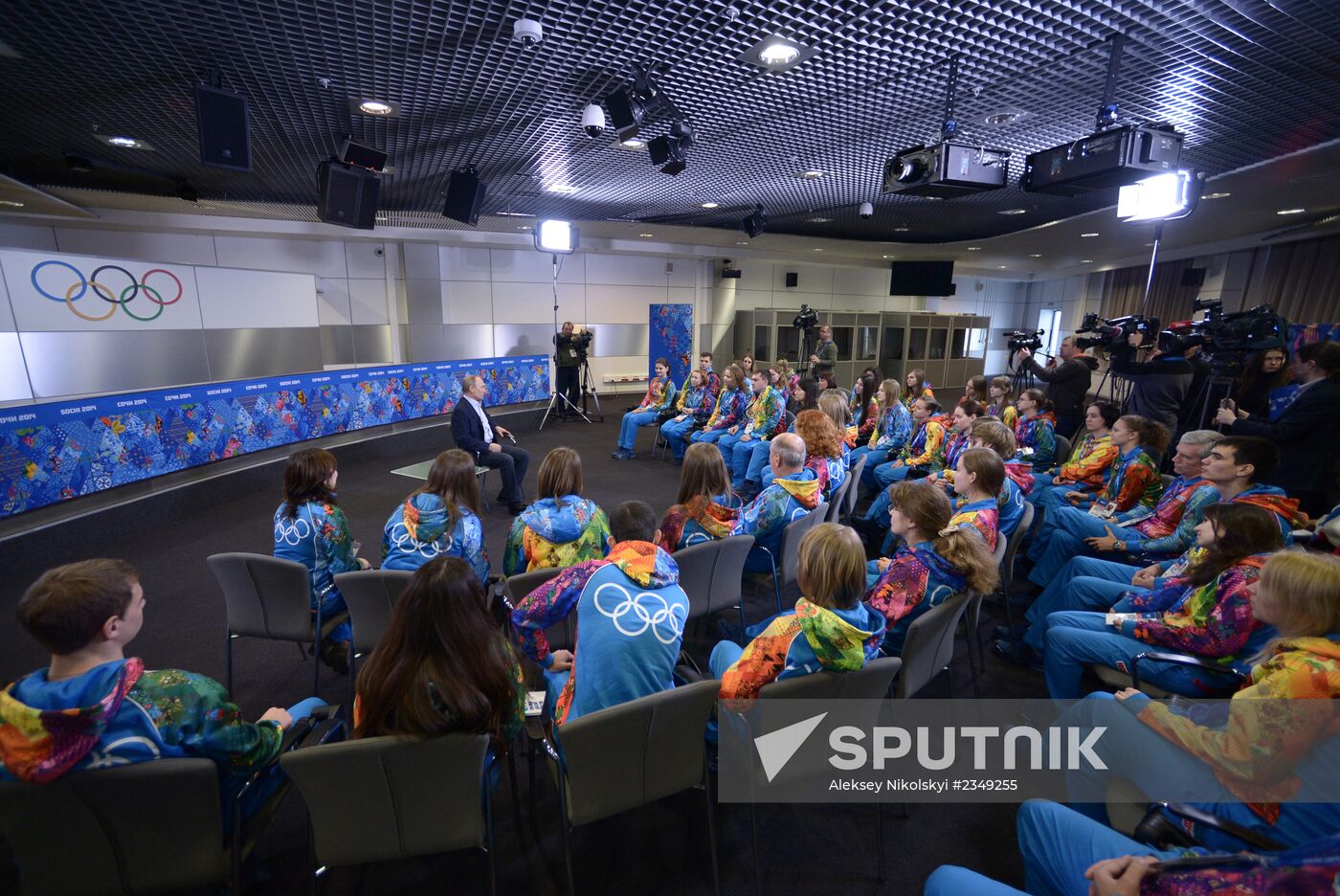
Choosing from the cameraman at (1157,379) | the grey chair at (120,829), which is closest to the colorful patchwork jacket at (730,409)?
the cameraman at (1157,379)

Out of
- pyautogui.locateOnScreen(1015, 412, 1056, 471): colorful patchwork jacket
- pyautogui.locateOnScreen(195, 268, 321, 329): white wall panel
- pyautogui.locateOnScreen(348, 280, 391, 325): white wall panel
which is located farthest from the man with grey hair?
pyautogui.locateOnScreen(348, 280, 391, 325): white wall panel

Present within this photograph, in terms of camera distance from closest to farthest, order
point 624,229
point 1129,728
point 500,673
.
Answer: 1. point 500,673
2. point 1129,728
3. point 624,229

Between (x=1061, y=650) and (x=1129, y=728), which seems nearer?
(x=1129, y=728)

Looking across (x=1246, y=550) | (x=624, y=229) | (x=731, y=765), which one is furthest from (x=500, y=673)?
(x=624, y=229)

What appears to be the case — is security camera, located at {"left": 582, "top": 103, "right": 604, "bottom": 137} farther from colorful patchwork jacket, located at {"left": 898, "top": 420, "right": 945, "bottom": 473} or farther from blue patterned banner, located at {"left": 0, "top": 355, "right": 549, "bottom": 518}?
blue patterned banner, located at {"left": 0, "top": 355, "right": 549, "bottom": 518}

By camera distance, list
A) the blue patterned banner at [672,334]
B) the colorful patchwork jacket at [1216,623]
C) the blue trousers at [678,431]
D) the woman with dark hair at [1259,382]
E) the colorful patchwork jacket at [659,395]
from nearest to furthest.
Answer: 1. the colorful patchwork jacket at [1216,623]
2. the woman with dark hair at [1259,382]
3. the blue trousers at [678,431]
4. the colorful patchwork jacket at [659,395]
5. the blue patterned banner at [672,334]

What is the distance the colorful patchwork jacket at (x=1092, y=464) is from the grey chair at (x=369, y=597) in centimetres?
436

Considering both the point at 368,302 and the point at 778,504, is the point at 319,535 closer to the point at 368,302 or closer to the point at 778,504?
the point at 778,504

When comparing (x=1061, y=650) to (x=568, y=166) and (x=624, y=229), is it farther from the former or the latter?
(x=624, y=229)

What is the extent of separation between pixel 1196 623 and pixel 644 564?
2.07m

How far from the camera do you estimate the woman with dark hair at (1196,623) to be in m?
1.96

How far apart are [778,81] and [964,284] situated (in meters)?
14.7

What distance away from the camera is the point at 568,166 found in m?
5.61

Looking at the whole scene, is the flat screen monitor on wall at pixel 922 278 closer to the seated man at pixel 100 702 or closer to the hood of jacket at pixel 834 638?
the hood of jacket at pixel 834 638
